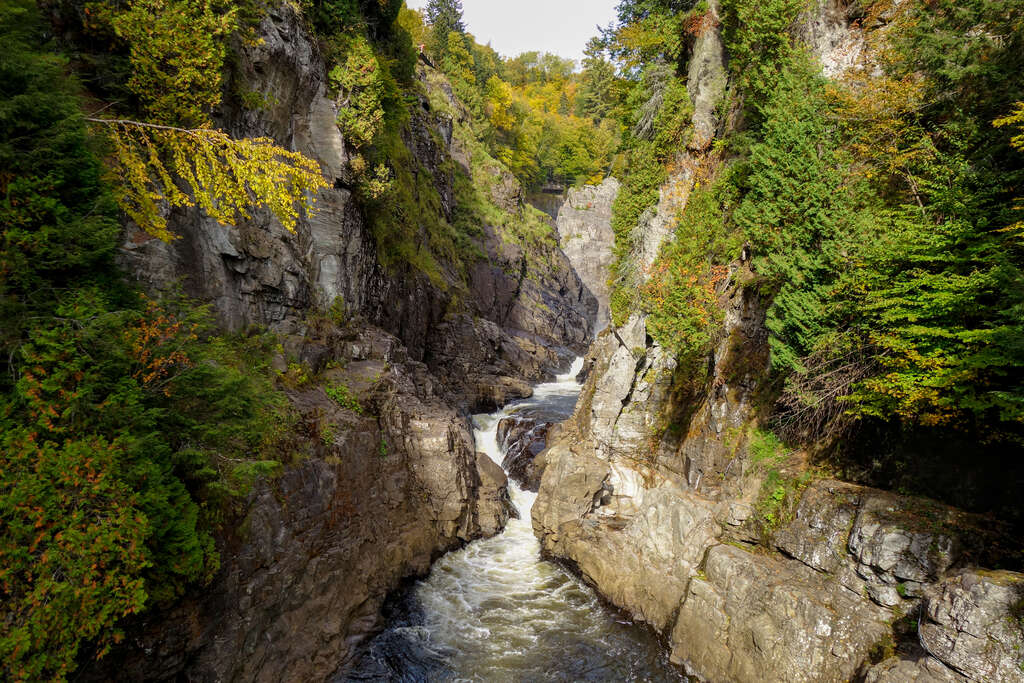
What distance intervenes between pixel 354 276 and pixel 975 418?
56.0ft

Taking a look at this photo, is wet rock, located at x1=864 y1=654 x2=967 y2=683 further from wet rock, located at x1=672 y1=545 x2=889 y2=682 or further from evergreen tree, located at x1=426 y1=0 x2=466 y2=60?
evergreen tree, located at x1=426 y1=0 x2=466 y2=60

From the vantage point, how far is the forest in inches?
209

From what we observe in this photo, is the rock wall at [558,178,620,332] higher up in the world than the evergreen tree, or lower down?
lower down

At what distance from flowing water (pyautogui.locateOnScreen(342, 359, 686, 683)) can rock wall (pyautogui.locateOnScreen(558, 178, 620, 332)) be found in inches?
1583

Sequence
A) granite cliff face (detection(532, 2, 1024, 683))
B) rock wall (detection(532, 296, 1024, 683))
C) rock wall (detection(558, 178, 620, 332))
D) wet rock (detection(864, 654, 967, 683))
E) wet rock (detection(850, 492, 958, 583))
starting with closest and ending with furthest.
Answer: wet rock (detection(864, 654, 967, 683)), rock wall (detection(532, 296, 1024, 683)), granite cliff face (detection(532, 2, 1024, 683)), wet rock (detection(850, 492, 958, 583)), rock wall (detection(558, 178, 620, 332))

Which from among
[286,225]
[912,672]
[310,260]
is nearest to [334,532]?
[286,225]

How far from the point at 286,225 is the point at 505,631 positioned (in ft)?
36.1

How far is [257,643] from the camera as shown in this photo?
850cm

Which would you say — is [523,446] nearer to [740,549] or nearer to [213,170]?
[740,549]

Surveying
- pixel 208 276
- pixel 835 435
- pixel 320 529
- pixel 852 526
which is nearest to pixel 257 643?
pixel 320 529

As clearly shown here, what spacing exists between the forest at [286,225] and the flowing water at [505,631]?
17.8ft

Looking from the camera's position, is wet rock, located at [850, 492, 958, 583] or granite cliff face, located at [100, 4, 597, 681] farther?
granite cliff face, located at [100, 4, 597, 681]

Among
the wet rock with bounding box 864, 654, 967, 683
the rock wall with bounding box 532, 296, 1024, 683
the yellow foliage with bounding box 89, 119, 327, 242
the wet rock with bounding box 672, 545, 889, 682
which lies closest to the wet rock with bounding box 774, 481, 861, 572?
the rock wall with bounding box 532, 296, 1024, 683

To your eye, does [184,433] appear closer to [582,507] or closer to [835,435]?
[582,507]
